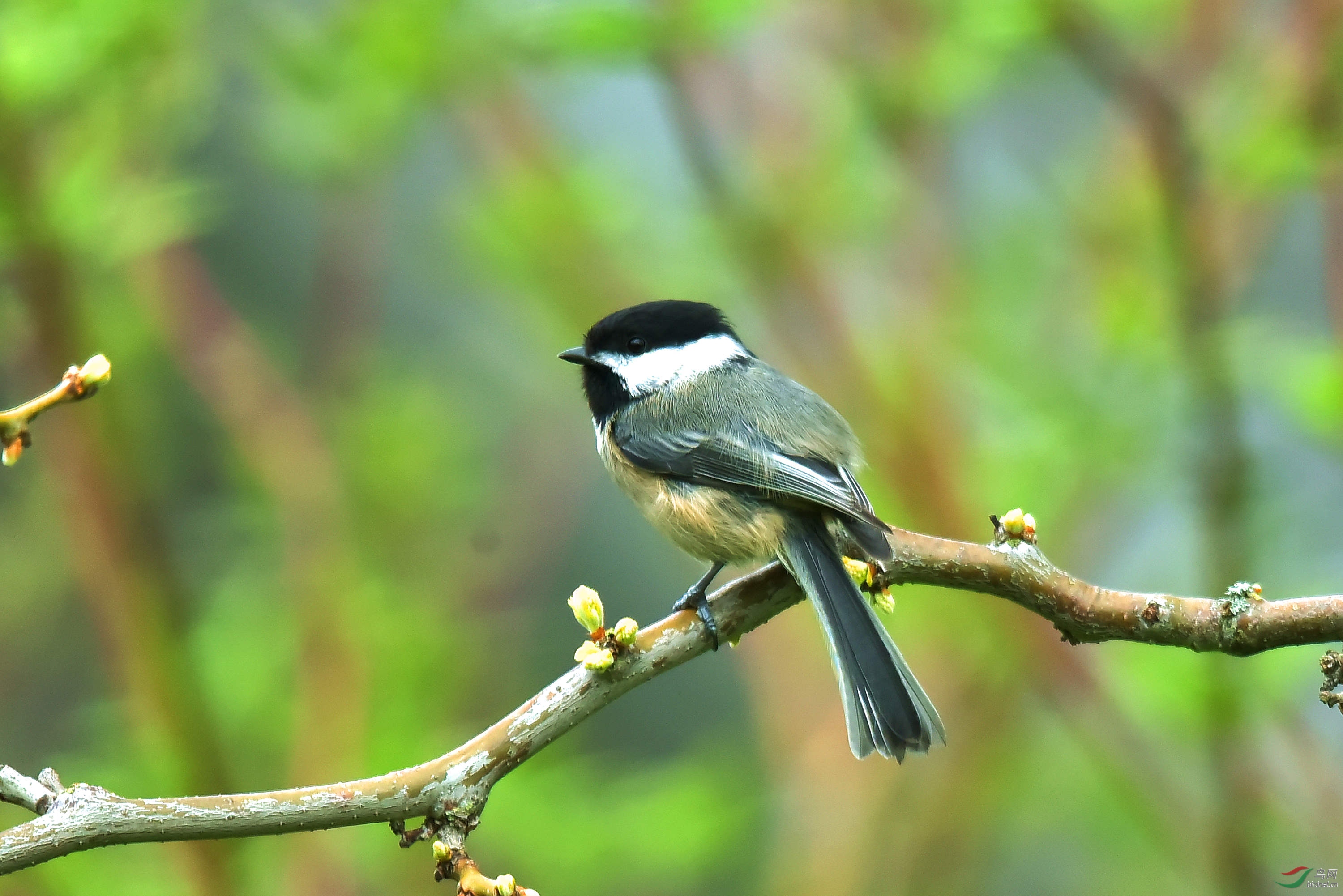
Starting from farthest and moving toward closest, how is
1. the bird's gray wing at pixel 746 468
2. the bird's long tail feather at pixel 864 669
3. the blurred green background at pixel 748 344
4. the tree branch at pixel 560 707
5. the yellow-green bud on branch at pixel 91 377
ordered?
the blurred green background at pixel 748 344, the bird's gray wing at pixel 746 468, the bird's long tail feather at pixel 864 669, the yellow-green bud on branch at pixel 91 377, the tree branch at pixel 560 707

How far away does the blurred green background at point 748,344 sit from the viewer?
2951 mm

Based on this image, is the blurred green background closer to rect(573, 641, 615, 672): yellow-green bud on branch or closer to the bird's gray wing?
the bird's gray wing

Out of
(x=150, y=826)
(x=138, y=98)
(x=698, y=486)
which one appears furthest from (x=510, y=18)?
(x=150, y=826)

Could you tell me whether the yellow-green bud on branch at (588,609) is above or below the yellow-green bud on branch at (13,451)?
below

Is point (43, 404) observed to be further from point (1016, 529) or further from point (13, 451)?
point (1016, 529)

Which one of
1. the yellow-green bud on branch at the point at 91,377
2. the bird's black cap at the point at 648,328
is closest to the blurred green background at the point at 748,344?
the bird's black cap at the point at 648,328

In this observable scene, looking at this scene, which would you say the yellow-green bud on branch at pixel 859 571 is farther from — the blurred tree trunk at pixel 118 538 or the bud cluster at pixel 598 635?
the blurred tree trunk at pixel 118 538

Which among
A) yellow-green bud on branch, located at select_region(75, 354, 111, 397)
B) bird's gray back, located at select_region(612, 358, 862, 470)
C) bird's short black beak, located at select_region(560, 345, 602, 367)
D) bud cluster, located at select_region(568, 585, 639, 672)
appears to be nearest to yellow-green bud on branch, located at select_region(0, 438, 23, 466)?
yellow-green bud on branch, located at select_region(75, 354, 111, 397)

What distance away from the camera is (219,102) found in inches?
191

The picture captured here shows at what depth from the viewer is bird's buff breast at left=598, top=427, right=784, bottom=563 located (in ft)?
8.64

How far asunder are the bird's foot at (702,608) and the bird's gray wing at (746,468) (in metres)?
0.33

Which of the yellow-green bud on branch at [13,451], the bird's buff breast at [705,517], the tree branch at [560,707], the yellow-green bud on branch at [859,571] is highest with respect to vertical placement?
the bird's buff breast at [705,517]

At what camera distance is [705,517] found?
2746 millimetres

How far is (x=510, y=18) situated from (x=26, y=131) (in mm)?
1207
